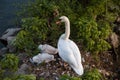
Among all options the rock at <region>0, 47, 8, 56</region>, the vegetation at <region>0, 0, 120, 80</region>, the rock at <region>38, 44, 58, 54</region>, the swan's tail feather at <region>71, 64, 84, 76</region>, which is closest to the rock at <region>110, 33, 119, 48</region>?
the vegetation at <region>0, 0, 120, 80</region>

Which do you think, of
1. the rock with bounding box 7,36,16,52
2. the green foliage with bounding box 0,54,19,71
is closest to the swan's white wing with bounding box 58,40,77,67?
the green foliage with bounding box 0,54,19,71

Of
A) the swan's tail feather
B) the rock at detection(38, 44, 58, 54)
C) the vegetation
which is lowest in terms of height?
the swan's tail feather

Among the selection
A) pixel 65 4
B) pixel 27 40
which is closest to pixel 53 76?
pixel 27 40

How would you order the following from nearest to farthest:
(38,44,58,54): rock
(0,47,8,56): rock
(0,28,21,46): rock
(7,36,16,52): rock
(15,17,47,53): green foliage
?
(38,44,58,54): rock < (15,17,47,53): green foliage < (7,36,16,52): rock < (0,47,8,56): rock < (0,28,21,46): rock

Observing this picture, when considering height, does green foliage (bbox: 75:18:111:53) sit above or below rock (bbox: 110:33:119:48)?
above

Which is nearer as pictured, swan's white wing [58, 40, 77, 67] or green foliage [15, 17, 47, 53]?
swan's white wing [58, 40, 77, 67]

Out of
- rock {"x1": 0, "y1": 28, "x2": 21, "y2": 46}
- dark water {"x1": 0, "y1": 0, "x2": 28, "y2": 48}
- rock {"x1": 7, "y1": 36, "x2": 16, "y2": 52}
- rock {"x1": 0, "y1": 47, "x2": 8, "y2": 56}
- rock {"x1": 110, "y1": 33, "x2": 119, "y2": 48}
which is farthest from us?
dark water {"x1": 0, "y1": 0, "x2": 28, "y2": 48}

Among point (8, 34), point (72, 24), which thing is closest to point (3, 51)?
point (8, 34)

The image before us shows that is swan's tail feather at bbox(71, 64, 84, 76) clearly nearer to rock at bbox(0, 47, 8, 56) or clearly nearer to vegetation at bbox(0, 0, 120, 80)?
vegetation at bbox(0, 0, 120, 80)

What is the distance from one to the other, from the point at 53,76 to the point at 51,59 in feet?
0.95

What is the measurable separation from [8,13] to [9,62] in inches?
95.8

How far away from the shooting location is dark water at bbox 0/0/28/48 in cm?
730

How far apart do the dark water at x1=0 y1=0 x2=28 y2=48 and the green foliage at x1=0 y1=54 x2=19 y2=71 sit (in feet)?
5.80

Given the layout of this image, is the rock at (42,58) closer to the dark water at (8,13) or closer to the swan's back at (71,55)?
the swan's back at (71,55)
